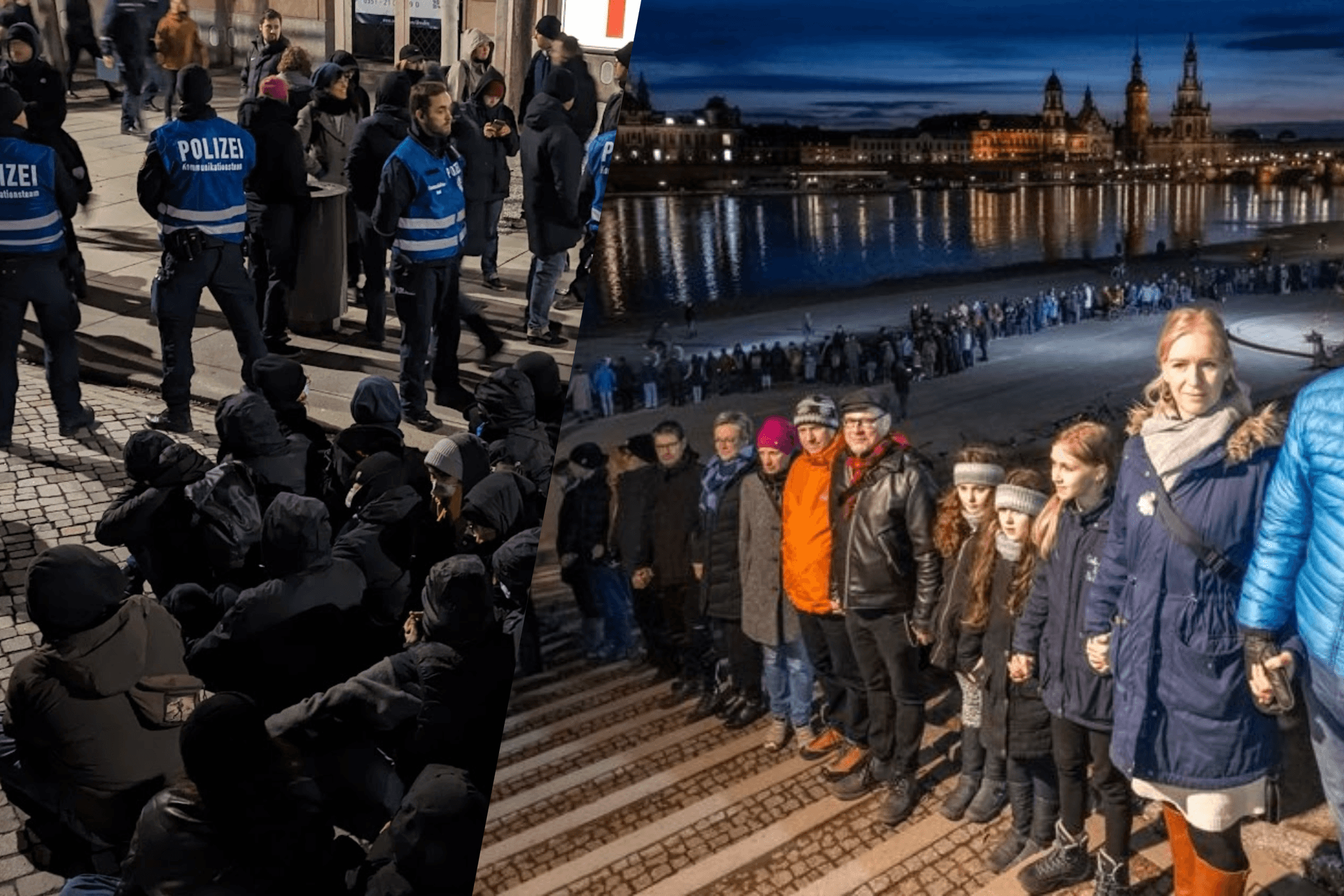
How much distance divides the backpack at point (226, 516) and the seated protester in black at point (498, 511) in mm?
554

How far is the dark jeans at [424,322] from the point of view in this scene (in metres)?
4.46

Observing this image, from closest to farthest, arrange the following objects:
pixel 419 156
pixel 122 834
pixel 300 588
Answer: pixel 122 834 < pixel 300 588 < pixel 419 156

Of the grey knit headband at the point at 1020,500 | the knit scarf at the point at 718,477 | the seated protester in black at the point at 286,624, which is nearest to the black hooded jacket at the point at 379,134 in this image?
the seated protester in black at the point at 286,624

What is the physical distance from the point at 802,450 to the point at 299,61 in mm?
3653

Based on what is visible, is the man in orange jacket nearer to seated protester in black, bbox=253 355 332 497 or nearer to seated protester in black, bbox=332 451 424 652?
seated protester in black, bbox=332 451 424 652

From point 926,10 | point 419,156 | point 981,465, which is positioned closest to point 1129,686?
point 981,465

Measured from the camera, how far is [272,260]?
475 cm

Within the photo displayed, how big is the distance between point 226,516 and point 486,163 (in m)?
1.85

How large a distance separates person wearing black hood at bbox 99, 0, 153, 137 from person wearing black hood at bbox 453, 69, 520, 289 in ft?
3.44

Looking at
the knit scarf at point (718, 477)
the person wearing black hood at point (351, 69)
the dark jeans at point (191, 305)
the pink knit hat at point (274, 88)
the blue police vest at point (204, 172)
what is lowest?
the knit scarf at point (718, 477)

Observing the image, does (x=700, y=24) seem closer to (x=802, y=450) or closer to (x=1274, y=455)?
(x=802, y=450)

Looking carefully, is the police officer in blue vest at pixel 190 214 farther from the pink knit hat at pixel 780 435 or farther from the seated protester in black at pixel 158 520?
the pink knit hat at pixel 780 435

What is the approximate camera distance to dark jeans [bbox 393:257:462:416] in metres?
4.46

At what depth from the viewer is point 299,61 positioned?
179 inches
